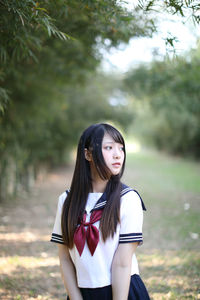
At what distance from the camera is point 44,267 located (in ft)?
13.1

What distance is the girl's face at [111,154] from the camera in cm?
169

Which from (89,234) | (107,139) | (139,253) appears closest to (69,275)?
(89,234)

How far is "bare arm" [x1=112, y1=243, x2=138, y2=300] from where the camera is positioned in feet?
5.09

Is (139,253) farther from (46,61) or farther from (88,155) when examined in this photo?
(46,61)

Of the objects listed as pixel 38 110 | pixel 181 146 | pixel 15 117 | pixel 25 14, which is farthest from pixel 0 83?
pixel 181 146

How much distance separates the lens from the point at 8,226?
5.93m

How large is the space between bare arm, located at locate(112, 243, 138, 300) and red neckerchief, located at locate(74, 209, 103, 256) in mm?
142

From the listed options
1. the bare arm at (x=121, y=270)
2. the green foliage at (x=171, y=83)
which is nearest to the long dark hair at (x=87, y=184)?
the bare arm at (x=121, y=270)

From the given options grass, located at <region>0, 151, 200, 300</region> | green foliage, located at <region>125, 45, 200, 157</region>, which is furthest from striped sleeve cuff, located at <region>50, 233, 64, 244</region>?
green foliage, located at <region>125, 45, 200, 157</region>

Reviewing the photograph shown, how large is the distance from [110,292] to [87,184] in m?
0.62

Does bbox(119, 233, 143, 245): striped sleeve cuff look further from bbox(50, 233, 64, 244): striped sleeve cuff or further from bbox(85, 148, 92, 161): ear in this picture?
Answer: bbox(85, 148, 92, 161): ear

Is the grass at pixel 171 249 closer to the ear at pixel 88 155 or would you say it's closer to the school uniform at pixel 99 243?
the school uniform at pixel 99 243

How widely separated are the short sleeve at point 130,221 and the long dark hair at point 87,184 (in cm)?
4

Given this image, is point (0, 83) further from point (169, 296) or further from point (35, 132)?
point (169, 296)
